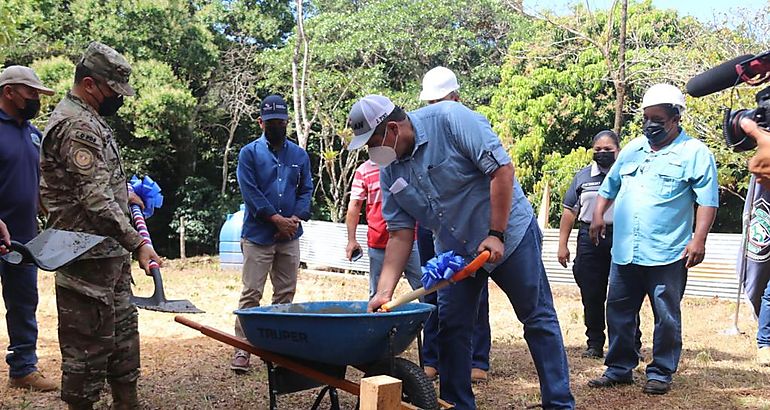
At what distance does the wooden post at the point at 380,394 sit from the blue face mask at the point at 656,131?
2.46 meters

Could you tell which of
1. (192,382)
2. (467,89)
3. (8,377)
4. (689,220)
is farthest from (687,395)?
(467,89)

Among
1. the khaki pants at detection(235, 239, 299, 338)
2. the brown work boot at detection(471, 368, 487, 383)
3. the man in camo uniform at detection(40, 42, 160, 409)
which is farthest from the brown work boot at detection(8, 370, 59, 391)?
the brown work boot at detection(471, 368, 487, 383)

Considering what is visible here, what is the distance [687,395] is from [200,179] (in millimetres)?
14054

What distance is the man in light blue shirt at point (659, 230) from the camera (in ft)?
12.9

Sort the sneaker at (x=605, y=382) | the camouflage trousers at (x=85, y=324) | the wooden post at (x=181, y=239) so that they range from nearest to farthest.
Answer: the camouflage trousers at (x=85, y=324) < the sneaker at (x=605, y=382) < the wooden post at (x=181, y=239)

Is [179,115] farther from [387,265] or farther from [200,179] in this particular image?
[387,265]

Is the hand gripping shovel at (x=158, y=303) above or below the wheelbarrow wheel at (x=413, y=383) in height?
above

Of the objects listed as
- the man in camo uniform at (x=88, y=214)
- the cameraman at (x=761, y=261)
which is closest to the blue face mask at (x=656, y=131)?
the cameraman at (x=761, y=261)

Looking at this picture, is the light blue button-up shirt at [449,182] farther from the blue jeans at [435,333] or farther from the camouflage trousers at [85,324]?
the camouflage trousers at [85,324]

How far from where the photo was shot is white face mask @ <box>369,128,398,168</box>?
3066 millimetres

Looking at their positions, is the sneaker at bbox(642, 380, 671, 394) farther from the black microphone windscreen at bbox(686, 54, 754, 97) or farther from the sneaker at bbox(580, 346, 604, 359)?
the black microphone windscreen at bbox(686, 54, 754, 97)

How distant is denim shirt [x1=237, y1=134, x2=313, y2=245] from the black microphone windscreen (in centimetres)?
284

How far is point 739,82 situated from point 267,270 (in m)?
3.18

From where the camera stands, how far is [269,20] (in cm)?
1705
